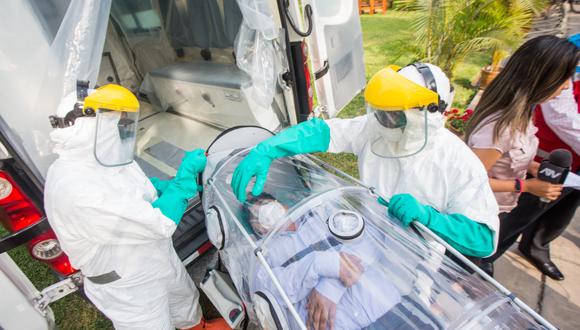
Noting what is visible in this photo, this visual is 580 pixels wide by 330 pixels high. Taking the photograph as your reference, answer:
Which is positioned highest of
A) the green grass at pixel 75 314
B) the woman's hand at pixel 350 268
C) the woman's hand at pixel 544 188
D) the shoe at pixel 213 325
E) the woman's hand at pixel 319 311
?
the woman's hand at pixel 350 268

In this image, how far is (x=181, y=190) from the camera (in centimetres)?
169

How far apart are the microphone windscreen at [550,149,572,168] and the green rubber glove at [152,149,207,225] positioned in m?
2.05

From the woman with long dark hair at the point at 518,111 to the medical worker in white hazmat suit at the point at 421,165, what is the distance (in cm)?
42

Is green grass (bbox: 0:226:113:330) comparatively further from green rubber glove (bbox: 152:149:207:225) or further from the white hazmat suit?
green rubber glove (bbox: 152:149:207:225)

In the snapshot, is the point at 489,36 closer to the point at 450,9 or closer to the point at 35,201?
the point at 450,9

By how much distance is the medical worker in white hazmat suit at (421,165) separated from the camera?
4.26 feet

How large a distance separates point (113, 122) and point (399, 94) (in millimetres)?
1339

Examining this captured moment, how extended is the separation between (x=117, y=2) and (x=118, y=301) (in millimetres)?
4340

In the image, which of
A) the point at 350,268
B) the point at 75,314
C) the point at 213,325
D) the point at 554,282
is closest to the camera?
the point at 350,268

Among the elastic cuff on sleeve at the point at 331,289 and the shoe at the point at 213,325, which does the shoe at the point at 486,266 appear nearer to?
the elastic cuff on sleeve at the point at 331,289

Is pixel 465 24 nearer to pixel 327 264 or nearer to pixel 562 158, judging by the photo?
pixel 562 158

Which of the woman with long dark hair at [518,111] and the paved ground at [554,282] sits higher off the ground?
the woman with long dark hair at [518,111]

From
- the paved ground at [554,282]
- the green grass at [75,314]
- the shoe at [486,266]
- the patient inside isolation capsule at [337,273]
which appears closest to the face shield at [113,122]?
the patient inside isolation capsule at [337,273]

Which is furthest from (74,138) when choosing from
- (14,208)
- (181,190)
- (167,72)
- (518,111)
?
(167,72)
